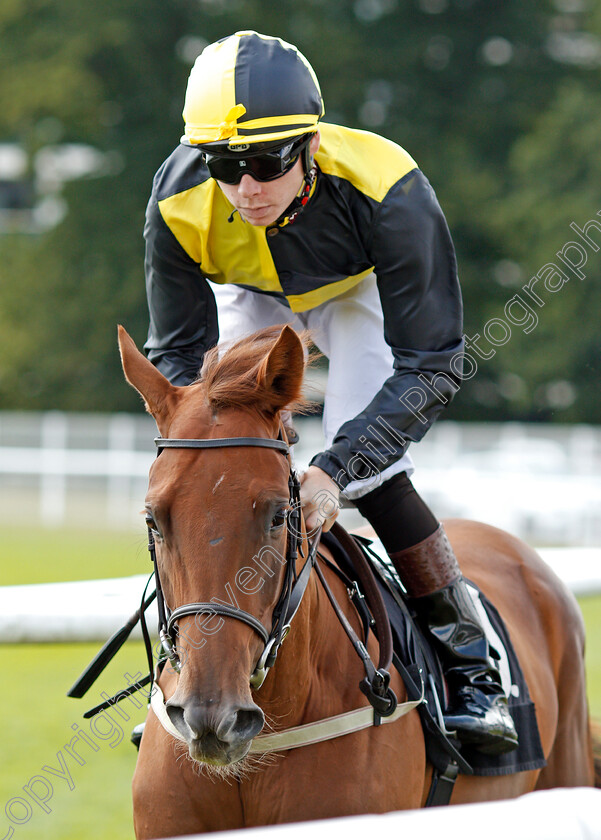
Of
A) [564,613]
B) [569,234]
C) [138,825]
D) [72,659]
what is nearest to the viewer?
→ [138,825]

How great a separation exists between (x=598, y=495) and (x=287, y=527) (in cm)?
1385

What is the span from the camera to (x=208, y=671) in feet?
7.30

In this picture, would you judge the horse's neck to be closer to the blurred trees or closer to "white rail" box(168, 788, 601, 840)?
"white rail" box(168, 788, 601, 840)

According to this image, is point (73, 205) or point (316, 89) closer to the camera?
point (316, 89)

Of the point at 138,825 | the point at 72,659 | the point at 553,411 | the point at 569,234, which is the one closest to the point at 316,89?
the point at 138,825

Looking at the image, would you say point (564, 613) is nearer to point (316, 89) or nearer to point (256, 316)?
point (256, 316)

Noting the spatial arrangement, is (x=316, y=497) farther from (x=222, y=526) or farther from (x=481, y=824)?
(x=481, y=824)

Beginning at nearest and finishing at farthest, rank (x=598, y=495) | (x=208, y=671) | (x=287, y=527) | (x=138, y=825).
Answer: (x=208, y=671) → (x=287, y=527) → (x=138, y=825) → (x=598, y=495)

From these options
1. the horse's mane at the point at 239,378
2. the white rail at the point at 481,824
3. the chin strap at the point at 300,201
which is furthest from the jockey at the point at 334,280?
the white rail at the point at 481,824

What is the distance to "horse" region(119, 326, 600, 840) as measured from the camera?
227 centimetres

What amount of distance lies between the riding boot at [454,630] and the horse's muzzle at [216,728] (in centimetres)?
115

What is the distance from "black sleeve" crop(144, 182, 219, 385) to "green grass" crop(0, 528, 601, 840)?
58cm

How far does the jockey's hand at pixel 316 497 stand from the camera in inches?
108

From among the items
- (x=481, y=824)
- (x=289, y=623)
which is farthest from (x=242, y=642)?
(x=481, y=824)
